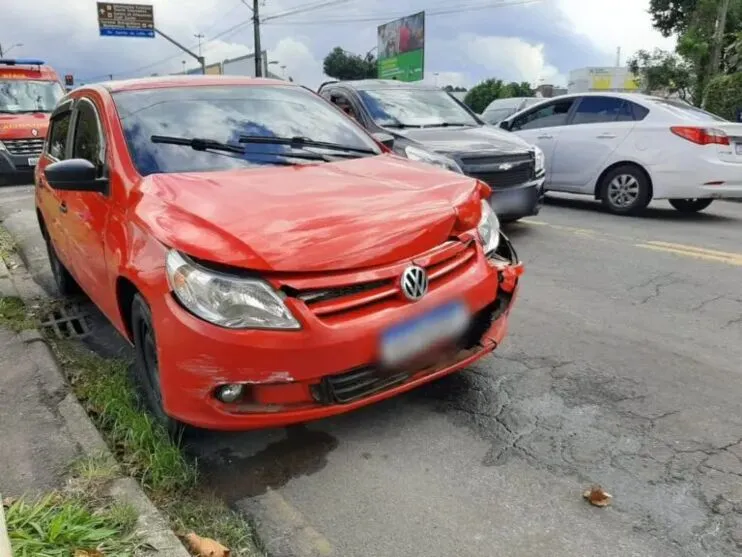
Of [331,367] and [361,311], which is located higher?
[361,311]

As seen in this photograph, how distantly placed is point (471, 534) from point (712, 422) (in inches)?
54.8

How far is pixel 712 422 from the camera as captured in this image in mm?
2982

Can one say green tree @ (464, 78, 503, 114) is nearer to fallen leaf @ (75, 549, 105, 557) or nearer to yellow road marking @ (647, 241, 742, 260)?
yellow road marking @ (647, 241, 742, 260)

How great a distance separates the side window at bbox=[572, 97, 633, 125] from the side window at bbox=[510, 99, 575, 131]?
19cm

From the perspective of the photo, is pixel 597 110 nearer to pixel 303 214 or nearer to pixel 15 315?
pixel 303 214

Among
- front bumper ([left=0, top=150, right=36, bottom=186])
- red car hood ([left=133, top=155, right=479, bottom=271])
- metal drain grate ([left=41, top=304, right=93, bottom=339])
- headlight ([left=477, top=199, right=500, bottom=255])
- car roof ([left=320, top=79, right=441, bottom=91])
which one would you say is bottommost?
metal drain grate ([left=41, top=304, right=93, bottom=339])

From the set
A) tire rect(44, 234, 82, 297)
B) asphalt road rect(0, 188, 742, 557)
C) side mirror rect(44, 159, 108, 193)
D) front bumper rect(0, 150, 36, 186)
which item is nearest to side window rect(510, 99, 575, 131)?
asphalt road rect(0, 188, 742, 557)

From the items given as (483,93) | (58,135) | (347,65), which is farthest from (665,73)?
(347,65)

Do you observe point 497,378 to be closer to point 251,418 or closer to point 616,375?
point 616,375

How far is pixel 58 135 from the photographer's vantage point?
16.1 ft

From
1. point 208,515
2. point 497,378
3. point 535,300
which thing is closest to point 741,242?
point 535,300

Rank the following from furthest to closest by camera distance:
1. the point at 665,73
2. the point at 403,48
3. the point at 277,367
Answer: the point at 403,48, the point at 665,73, the point at 277,367

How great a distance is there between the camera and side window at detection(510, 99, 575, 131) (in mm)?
Result: 8930

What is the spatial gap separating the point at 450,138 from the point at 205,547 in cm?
533
